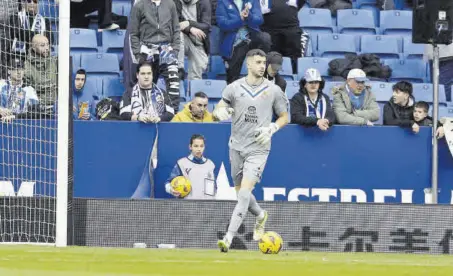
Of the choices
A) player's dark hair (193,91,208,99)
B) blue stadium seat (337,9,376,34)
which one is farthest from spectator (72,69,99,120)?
blue stadium seat (337,9,376,34)

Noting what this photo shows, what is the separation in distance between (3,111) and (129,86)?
2.43 metres

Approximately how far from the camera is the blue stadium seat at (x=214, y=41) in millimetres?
18531

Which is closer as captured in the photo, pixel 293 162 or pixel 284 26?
pixel 293 162

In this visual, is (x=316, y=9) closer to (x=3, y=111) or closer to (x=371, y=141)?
→ (x=371, y=141)

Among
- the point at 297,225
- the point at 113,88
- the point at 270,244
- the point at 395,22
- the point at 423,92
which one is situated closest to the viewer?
the point at 270,244

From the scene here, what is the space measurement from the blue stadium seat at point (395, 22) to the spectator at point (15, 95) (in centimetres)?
710

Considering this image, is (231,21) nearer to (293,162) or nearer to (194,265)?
(293,162)

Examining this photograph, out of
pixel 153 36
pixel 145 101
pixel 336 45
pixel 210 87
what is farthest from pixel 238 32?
pixel 145 101

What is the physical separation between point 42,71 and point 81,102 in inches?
106

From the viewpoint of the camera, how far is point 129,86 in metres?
16.8

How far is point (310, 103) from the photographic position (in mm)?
16359

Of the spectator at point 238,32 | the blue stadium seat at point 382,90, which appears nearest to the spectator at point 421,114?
the blue stadium seat at point 382,90

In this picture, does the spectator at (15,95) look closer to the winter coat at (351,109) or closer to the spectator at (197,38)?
the spectator at (197,38)

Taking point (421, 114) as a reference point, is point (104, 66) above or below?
above
